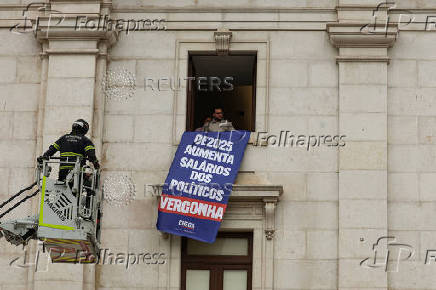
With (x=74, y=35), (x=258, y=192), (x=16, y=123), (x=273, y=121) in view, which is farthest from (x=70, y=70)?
(x=258, y=192)

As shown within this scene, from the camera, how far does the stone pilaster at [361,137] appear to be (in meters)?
33.1

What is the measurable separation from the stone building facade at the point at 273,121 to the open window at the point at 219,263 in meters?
0.40

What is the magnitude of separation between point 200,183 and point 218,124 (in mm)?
1742

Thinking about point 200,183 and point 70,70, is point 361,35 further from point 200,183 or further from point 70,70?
point 70,70

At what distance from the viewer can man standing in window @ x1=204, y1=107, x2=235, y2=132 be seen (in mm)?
34625

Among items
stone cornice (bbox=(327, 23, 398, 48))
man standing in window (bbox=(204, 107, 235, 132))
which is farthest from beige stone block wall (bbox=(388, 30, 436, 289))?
man standing in window (bbox=(204, 107, 235, 132))

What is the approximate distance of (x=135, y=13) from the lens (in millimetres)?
35344

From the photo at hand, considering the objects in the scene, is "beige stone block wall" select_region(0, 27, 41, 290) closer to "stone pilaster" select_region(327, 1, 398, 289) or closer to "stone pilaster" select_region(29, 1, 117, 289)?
"stone pilaster" select_region(29, 1, 117, 289)

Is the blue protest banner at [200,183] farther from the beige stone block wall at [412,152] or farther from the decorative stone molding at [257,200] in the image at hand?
the beige stone block wall at [412,152]

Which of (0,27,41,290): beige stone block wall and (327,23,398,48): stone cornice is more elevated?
(327,23,398,48): stone cornice

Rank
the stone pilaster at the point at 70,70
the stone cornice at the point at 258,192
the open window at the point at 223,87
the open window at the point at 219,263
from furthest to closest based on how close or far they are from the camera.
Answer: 1. the open window at the point at 223,87
2. the stone pilaster at the point at 70,70
3. the open window at the point at 219,263
4. the stone cornice at the point at 258,192

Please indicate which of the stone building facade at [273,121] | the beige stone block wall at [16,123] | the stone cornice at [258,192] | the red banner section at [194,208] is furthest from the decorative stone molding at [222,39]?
the beige stone block wall at [16,123]

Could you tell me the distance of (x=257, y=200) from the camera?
3356 centimetres

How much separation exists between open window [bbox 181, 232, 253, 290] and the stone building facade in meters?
0.40
